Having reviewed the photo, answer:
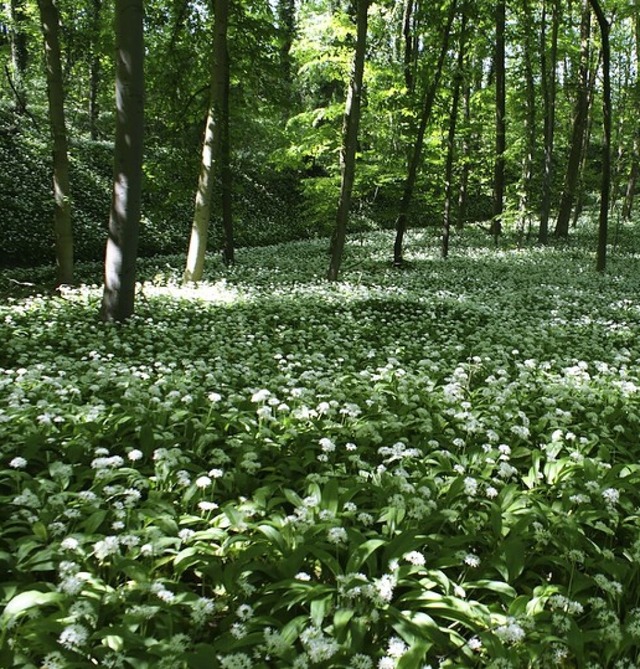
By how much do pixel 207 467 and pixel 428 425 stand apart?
2172mm

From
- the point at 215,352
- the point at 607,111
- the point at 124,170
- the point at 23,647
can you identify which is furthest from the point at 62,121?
the point at 607,111

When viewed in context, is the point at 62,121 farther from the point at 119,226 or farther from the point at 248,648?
the point at 248,648

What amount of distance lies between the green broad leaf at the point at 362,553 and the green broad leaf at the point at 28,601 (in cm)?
155

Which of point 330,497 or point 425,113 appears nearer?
point 330,497

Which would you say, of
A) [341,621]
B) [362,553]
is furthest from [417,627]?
[362,553]

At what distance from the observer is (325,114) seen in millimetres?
19328

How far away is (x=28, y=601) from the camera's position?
2492mm

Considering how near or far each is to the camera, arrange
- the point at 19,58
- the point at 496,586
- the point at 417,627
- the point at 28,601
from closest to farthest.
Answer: the point at 28,601
the point at 417,627
the point at 496,586
the point at 19,58

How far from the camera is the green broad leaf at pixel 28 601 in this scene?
8.00 ft

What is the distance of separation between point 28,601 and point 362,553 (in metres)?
1.79

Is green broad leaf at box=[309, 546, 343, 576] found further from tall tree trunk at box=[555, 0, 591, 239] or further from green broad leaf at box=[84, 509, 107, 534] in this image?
tall tree trunk at box=[555, 0, 591, 239]

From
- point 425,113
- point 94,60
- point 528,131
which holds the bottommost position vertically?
point 425,113

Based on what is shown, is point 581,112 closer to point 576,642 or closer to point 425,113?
point 425,113

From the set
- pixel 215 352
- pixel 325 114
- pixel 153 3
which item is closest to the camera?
pixel 215 352
